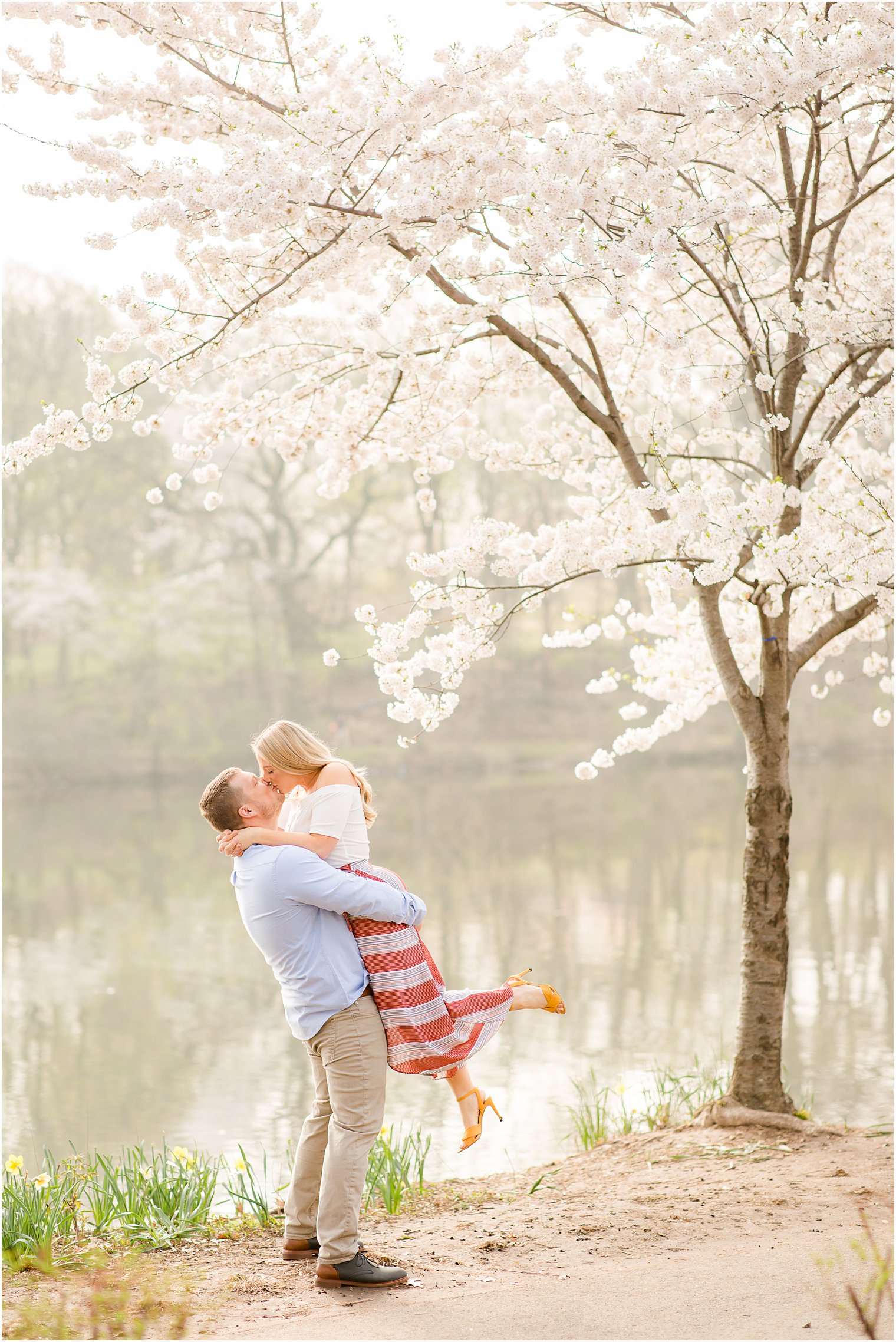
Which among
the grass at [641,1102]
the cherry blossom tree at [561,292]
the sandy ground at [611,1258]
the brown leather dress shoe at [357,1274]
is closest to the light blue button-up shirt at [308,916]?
the brown leather dress shoe at [357,1274]

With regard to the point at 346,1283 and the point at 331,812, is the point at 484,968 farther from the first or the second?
the point at 331,812

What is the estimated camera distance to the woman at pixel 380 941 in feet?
10.7

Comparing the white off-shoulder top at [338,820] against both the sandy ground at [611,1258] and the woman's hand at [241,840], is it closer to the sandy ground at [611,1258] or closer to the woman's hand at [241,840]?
the woman's hand at [241,840]

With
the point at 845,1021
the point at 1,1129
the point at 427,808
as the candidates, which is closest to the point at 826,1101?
the point at 845,1021

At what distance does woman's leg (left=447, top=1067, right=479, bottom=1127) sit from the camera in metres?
3.46

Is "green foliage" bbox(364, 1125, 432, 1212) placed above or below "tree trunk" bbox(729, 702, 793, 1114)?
below

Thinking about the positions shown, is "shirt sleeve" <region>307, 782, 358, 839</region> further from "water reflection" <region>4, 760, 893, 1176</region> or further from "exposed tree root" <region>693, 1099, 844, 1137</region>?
"water reflection" <region>4, 760, 893, 1176</region>

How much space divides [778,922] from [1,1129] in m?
4.19

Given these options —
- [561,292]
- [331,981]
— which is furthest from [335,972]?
[561,292]

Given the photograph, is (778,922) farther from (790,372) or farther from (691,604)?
(790,372)

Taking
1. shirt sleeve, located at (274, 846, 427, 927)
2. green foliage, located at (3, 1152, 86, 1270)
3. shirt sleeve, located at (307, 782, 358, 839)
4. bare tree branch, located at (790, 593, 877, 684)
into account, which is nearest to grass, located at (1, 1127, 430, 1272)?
green foliage, located at (3, 1152, 86, 1270)

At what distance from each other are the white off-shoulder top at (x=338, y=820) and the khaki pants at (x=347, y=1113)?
0.41 meters

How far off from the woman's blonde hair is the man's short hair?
0.13 meters

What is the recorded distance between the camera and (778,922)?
5.04 m
